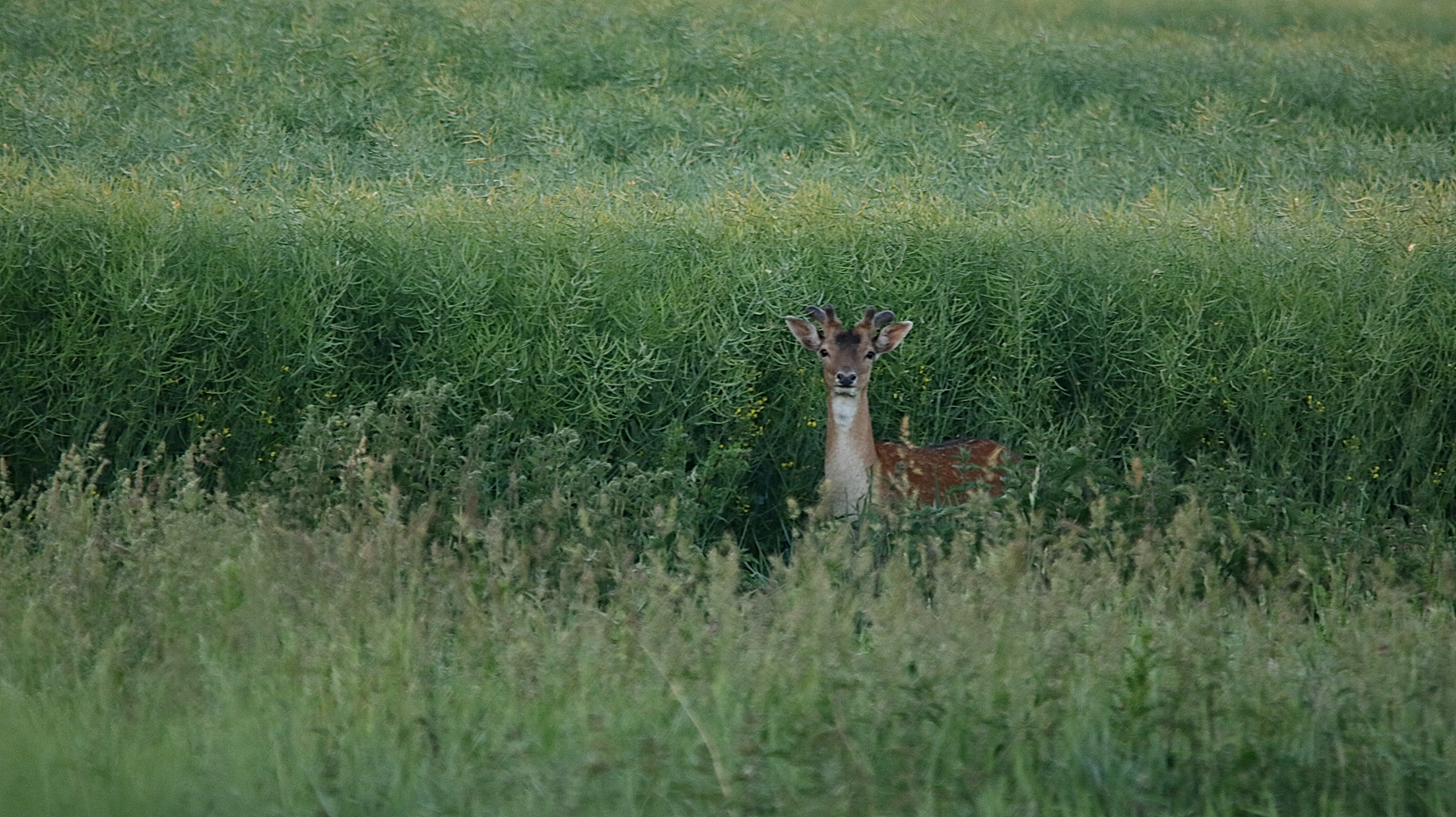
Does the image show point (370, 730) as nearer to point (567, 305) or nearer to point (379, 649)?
point (379, 649)

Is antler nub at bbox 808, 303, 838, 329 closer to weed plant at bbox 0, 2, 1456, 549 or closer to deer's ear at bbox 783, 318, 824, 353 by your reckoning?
deer's ear at bbox 783, 318, 824, 353

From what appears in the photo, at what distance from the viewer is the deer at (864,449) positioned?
24.1 ft

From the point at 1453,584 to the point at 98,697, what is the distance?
4.28 m

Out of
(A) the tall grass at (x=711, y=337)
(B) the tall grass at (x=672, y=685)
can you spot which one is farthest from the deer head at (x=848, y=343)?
(B) the tall grass at (x=672, y=685)

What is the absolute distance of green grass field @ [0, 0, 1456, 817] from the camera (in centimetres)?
408

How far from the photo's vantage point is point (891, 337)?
25.1 feet

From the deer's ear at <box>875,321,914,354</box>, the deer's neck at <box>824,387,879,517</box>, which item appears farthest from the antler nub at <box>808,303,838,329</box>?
the deer's neck at <box>824,387,879,517</box>

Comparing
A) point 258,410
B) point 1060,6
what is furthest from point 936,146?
point 1060,6

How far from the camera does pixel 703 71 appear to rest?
51.0ft

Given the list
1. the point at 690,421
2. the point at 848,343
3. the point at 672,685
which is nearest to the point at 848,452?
the point at 848,343

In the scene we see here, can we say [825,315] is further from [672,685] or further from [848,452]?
[672,685]

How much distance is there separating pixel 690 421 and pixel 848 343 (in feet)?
3.11

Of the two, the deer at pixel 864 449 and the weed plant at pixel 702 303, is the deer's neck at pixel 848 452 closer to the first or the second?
the deer at pixel 864 449

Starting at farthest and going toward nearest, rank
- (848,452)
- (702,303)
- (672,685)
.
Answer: (702,303) → (848,452) → (672,685)
